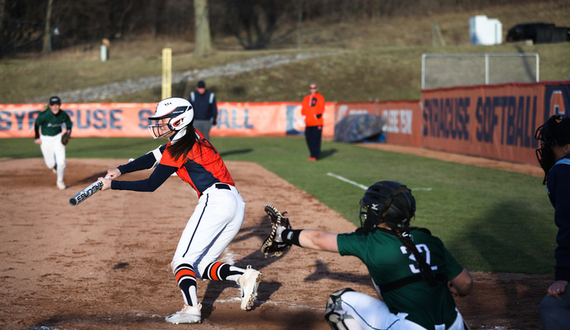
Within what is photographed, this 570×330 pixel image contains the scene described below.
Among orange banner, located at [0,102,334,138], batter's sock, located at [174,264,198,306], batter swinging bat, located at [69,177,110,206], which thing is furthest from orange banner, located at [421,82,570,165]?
batter swinging bat, located at [69,177,110,206]

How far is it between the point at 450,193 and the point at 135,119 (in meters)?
21.1

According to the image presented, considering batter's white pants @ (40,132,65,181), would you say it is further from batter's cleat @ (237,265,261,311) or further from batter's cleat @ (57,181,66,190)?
batter's cleat @ (237,265,261,311)

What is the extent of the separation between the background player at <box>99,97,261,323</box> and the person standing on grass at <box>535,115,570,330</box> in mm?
2247

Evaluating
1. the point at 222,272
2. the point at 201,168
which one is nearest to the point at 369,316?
the point at 222,272

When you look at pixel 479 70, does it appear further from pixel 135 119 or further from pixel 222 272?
pixel 222 272

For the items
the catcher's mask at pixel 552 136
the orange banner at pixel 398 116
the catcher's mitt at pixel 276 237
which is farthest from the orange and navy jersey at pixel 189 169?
the orange banner at pixel 398 116

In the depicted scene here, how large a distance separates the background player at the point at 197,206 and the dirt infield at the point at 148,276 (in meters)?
0.32

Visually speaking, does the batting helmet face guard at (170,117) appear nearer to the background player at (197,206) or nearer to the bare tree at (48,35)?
the background player at (197,206)

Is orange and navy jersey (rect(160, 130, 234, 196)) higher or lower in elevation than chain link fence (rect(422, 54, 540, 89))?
lower

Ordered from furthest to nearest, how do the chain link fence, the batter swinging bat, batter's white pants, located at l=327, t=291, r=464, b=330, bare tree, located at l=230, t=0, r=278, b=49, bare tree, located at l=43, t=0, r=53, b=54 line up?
bare tree, located at l=230, t=0, r=278, b=49
bare tree, located at l=43, t=0, r=53, b=54
the chain link fence
the batter swinging bat
batter's white pants, located at l=327, t=291, r=464, b=330

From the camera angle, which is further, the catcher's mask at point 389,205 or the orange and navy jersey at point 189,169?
the orange and navy jersey at point 189,169

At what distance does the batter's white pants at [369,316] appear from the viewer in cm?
306

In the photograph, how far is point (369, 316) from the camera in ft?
10.3

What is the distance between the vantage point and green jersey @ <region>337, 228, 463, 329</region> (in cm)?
307
